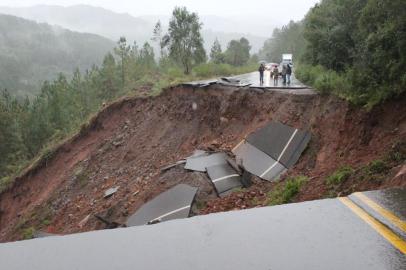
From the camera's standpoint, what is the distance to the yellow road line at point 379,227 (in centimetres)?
410

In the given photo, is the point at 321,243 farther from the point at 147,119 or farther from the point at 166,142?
the point at 147,119

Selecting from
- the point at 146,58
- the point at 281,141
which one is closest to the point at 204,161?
the point at 281,141

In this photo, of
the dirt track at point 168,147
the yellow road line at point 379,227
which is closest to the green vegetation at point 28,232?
the dirt track at point 168,147

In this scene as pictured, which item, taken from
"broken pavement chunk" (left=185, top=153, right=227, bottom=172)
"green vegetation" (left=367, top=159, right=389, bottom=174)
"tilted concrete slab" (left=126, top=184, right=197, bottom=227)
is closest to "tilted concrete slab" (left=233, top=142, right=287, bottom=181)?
"broken pavement chunk" (left=185, top=153, right=227, bottom=172)

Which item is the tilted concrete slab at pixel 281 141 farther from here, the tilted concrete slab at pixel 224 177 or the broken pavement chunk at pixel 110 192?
the broken pavement chunk at pixel 110 192

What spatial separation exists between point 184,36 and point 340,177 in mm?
32327

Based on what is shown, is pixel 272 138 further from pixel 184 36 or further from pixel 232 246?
pixel 184 36

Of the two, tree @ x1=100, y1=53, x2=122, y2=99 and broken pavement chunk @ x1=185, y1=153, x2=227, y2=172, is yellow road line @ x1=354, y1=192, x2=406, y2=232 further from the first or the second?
tree @ x1=100, y1=53, x2=122, y2=99

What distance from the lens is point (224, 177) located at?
1337cm

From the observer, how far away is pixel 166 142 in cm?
2005

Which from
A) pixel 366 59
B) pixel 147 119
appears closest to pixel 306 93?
pixel 366 59

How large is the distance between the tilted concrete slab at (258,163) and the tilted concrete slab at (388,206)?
7.34 meters

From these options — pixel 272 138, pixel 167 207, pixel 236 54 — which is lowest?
pixel 167 207

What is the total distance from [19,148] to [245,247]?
43206 millimetres
